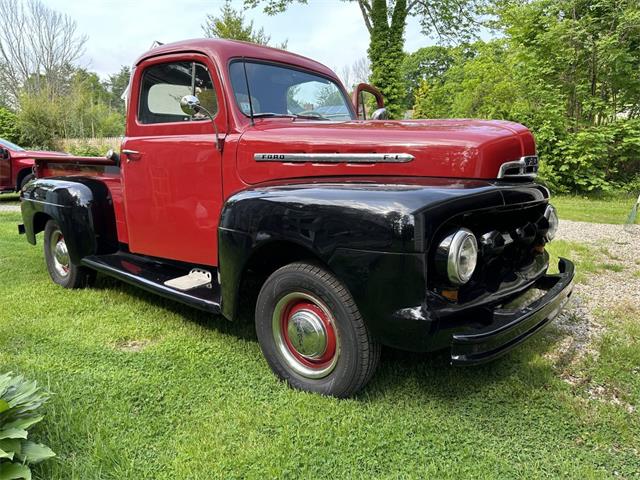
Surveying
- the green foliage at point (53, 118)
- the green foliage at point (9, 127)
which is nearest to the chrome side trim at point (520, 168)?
the green foliage at point (53, 118)

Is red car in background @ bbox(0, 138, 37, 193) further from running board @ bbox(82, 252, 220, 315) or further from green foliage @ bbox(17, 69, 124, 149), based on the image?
green foliage @ bbox(17, 69, 124, 149)

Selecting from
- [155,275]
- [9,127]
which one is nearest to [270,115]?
[155,275]

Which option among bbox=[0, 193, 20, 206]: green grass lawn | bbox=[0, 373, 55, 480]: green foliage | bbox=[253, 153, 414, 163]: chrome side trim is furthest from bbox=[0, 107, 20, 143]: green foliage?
bbox=[0, 373, 55, 480]: green foliage

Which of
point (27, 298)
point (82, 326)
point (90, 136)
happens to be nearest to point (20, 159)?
point (27, 298)

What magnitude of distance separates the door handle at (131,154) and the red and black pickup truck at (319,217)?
0.04m

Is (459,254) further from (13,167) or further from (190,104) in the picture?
(13,167)

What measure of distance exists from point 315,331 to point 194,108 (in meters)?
1.61

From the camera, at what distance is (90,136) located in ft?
74.7

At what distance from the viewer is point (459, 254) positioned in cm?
202

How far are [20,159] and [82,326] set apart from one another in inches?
340

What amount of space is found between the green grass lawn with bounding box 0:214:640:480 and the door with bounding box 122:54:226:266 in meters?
0.70

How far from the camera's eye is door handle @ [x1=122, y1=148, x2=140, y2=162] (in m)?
3.51

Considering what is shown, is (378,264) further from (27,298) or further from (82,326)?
(27,298)

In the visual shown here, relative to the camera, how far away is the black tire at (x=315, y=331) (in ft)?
7.34
